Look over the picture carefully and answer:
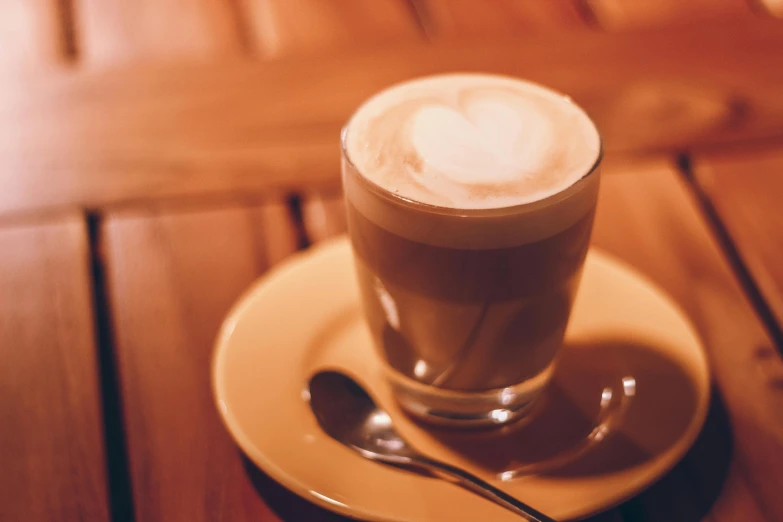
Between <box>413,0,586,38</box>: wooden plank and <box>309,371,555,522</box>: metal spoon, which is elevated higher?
<box>413,0,586,38</box>: wooden plank

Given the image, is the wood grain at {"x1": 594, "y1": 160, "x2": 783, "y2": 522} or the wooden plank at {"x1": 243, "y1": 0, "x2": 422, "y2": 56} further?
the wooden plank at {"x1": 243, "y1": 0, "x2": 422, "y2": 56}

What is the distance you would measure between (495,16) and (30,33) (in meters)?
0.54

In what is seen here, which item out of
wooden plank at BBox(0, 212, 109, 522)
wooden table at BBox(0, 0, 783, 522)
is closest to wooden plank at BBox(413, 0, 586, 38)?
wooden table at BBox(0, 0, 783, 522)

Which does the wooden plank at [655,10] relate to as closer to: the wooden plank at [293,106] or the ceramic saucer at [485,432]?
the wooden plank at [293,106]

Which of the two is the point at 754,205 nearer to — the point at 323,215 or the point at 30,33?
Result: the point at 323,215

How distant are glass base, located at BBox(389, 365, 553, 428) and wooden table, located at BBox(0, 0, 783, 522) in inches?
3.7

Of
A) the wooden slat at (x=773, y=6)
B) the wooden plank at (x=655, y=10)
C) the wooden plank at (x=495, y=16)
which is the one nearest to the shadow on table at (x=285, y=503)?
the wooden plank at (x=495, y=16)

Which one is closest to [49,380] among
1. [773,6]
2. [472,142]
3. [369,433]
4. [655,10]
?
[369,433]

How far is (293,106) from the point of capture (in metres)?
0.73

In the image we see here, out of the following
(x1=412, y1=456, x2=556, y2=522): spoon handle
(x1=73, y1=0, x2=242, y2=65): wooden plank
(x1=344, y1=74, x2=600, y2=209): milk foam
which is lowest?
(x1=412, y1=456, x2=556, y2=522): spoon handle

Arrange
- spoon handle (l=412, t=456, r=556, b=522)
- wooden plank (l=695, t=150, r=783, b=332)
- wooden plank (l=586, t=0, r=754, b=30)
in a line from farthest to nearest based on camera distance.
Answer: wooden plank (l=586, t=0, r=754, b=30), wooden plank (l=695, t=150, r=783, b=332), spoon handle (l=412, t=456, r=556, b=522)

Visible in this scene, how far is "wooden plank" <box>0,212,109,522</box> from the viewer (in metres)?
0.44

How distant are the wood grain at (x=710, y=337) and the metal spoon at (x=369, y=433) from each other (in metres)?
0.09

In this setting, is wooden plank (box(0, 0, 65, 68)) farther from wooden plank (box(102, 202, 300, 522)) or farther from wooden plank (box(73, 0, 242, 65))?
wooden plank (box(102, 202, 300, 522))
